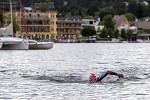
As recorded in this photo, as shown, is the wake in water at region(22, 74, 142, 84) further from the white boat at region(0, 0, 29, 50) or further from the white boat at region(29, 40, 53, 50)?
the white boat at region(29, 40, 53, 50)

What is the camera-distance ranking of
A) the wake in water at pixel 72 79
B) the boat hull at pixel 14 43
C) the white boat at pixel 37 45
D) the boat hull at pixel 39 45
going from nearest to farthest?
the wake in water at pixel 72 79, the boat hull at pixel 14 43, the white boat at pixel 37 45, the boat hull at pixel 39 45

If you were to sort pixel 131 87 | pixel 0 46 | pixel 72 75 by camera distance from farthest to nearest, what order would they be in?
pixel 0 46
pixel 72 75
pixel 131 87

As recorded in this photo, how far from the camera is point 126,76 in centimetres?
5322

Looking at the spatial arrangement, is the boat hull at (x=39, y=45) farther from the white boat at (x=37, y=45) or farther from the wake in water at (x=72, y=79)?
the wake in water at (x=72, y=79)

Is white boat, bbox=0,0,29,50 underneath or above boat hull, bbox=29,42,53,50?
above

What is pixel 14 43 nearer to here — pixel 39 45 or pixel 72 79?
pixel 39 45

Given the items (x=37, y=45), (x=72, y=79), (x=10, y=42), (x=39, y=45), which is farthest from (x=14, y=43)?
(x=72, y=79)

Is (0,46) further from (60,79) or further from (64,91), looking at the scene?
(64,91)

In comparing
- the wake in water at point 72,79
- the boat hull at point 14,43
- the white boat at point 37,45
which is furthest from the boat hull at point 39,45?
the wake in water at point 72,79

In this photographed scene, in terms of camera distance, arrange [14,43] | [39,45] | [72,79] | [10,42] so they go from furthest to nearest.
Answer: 1. [39,45]
2. [14,43]
3. [10,42]
4. [72,79]

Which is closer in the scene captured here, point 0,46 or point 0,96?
point 0,96

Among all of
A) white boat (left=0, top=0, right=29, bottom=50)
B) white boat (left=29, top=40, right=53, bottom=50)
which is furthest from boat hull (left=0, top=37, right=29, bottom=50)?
white boat (left=29, top=40, right=53, bottom=50)

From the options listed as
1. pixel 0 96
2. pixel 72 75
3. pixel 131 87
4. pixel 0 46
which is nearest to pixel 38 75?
pixel 72 75

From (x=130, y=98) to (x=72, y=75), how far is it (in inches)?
628
